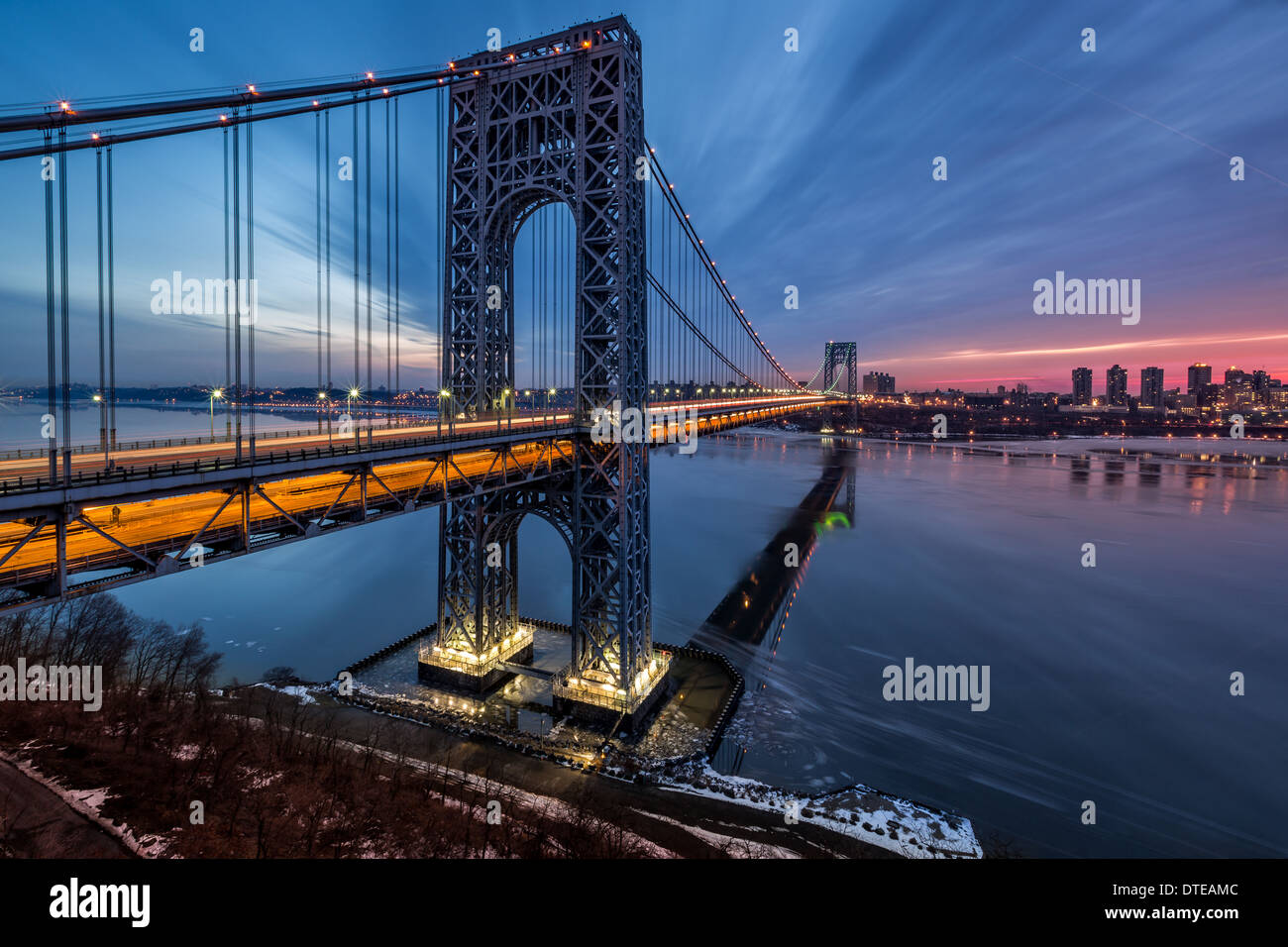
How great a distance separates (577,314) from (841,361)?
15243 cm

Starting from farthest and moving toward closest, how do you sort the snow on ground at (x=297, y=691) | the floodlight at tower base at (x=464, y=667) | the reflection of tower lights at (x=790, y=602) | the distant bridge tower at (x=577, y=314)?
the reflection of tower lights at (x=790, y=602), the floodlight at tower base at (x=464, y=667), the snow on ground at (x=297, y=691), the distant bridge tower at (x=577, y=314)

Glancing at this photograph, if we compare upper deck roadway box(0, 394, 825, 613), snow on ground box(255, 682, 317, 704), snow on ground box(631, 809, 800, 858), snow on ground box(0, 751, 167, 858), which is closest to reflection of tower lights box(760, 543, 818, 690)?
snow on ground box(631, 809, 800, 858)

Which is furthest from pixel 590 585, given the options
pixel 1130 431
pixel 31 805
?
pixel 1130 431

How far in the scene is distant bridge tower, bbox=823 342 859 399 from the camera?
152m

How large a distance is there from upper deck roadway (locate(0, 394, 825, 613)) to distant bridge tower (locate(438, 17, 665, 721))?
2.50 metres

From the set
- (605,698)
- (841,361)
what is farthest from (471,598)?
(841,361)

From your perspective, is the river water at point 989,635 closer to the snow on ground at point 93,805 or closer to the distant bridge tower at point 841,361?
the snow on ground at point 93,805

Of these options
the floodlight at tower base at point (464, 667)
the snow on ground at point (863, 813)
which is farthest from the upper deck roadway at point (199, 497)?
the snow on ground at point (863, 813)

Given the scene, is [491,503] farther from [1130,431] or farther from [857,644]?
[1130,431]

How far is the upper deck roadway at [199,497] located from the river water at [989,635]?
14.0 metres

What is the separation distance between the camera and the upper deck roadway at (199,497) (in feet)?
30.4

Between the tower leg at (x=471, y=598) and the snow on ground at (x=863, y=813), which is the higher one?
the tower leg at (x=471, y=598)

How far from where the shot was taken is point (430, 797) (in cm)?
1505

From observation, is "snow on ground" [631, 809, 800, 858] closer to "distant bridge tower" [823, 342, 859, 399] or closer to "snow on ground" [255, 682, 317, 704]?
"snow on ground" [255, 682, 317, 704]
